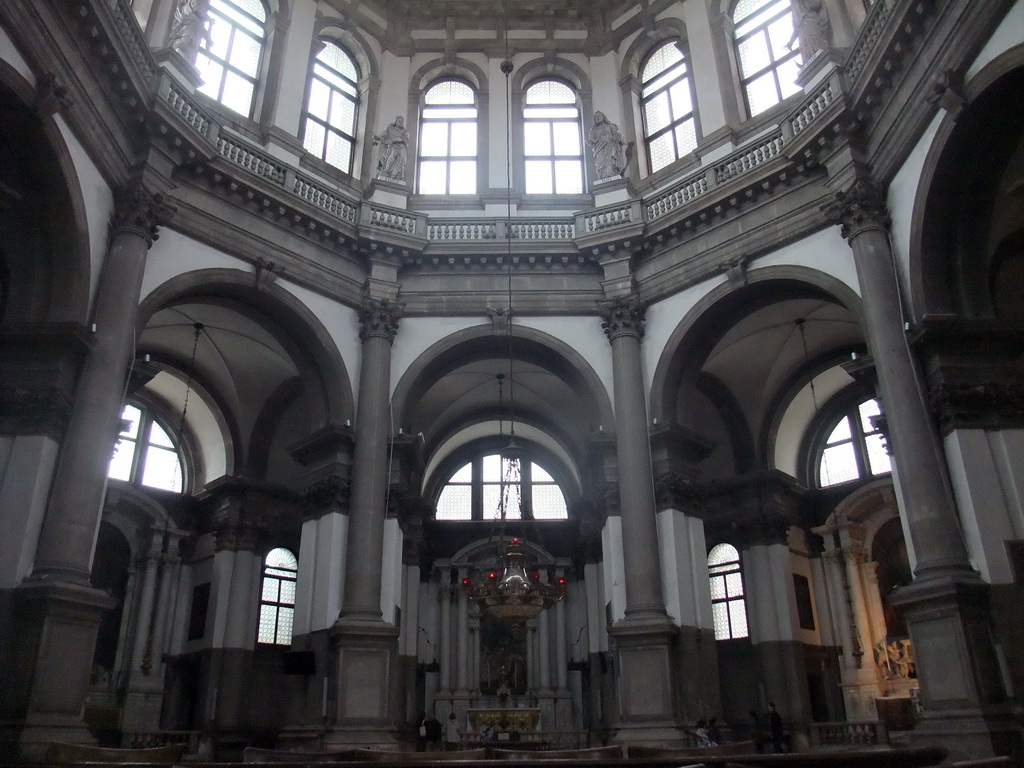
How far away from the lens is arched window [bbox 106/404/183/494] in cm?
1984

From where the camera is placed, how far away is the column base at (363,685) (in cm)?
1372

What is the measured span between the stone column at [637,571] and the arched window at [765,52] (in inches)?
217

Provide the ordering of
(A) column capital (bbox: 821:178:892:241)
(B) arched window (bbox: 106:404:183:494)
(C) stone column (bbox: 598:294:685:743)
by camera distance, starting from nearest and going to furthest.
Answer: (A) column capital (bbox: 821:178:892:241)
(C) stone column (bbox: 598:294:685:743)
(B) arched window (bbox: 106:404:183:494)

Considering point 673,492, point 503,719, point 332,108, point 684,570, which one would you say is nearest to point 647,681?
point 684,570

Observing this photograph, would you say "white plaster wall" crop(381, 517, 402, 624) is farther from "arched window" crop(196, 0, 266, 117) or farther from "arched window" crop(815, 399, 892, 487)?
"arched window" crop(815, 399, 892, 487)

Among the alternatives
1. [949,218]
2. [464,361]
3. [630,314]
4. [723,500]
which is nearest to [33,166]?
[464,361]

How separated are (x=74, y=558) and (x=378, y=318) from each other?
756 centimetres

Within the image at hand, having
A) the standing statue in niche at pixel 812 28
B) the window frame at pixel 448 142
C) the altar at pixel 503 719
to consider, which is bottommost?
the altar at pixel 503 719

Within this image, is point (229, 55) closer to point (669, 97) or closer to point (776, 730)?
point (669, 97)

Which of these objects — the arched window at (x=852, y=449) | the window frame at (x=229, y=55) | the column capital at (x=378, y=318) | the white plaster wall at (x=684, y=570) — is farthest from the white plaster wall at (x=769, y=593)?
the window frame at (x=229, y=55)

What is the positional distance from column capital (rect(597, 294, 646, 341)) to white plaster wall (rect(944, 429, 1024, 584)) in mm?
6536

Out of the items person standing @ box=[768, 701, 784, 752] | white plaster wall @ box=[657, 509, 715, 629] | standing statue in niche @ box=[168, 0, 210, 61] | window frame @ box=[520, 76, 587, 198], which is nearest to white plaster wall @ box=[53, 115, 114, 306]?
standing statue in niche @ box=[168, 0, 210, 61]

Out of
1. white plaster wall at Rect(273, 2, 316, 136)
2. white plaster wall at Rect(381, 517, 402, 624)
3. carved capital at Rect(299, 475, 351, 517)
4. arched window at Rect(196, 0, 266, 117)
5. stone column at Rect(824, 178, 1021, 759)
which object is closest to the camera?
stone column at Rect(824, 178, 1021, 759)

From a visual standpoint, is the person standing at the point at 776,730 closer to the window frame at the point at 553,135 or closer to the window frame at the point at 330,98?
the window frame at the point at 553,135
